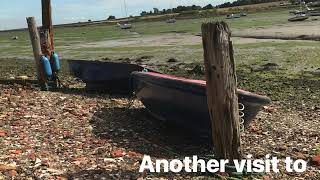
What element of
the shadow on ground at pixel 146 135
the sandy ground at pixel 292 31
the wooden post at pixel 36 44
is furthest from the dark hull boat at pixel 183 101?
the sandy ground at pixel 292 31

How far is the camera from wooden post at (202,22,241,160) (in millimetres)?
7488

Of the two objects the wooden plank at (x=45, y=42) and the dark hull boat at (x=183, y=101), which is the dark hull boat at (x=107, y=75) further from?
the dark hull boat at (x=183, y=101)

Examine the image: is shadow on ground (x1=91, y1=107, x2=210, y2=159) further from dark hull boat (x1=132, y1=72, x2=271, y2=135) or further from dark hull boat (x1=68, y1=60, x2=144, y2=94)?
dark hull boat (x1=68, y1=60, x2=144, y2=94)

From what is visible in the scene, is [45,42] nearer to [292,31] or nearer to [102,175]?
[102,175]

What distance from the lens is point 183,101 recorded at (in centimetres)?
997

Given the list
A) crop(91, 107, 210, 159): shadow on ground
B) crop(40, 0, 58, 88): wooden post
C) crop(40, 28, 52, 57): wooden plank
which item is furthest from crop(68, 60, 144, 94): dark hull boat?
crop(91, 107, 210, 159): shadow on ground

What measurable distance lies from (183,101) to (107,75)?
5734 mm

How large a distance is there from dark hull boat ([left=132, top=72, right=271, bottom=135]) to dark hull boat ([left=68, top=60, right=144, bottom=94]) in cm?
285

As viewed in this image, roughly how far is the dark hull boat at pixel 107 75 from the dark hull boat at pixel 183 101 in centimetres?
285

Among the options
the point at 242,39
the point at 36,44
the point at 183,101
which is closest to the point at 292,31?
the point at 242,39

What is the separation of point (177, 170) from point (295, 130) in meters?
4.16

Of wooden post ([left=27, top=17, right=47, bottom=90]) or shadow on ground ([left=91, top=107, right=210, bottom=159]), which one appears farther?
wooden post ([left=27, top=17, right=47, bottom=90])

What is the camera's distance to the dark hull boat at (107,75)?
14.8 m

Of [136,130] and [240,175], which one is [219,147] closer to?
[240,175]
